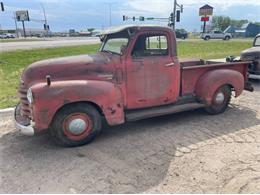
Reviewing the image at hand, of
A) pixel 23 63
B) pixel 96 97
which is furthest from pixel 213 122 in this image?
pixel 23 63

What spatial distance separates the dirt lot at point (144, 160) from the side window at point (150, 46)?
1394 mm

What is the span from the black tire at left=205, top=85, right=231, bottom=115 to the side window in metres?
1.59

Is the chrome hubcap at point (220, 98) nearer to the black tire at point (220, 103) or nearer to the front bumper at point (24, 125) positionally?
the black tire at point (220, 103)

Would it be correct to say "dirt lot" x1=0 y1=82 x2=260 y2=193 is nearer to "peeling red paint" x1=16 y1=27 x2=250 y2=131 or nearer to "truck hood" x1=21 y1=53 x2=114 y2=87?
"peeling red paint" x1=16 y1=27 x2=250 y2=131

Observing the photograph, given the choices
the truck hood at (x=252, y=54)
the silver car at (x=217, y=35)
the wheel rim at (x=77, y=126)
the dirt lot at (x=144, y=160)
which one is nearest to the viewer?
the dirt lot at (x=144, y=160)

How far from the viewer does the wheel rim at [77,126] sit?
398cm

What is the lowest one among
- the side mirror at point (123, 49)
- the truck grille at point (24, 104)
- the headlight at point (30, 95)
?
the truck grille at point (24, 104)

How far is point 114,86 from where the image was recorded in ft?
13.9

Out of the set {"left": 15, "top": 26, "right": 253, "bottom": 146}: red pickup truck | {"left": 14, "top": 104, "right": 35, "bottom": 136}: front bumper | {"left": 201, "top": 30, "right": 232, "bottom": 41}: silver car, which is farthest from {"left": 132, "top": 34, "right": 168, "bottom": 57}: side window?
{"left": 201, "top": 30, "right": 232, "bottom": 41}: silver car

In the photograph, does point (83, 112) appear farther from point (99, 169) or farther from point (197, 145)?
point (197, 145)

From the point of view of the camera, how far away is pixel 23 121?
158 inches

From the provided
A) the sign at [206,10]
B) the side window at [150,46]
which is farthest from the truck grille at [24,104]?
the sign at [206,10]

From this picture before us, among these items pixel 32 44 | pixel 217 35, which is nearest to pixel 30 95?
pixel 32 44

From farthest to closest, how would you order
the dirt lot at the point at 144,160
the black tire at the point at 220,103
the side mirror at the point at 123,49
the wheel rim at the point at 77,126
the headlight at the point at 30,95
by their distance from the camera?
1. the black tire at the point at 220,103
2. the side mirror at the point at 123,49
3. the wheel rim at the point at 77,126
4. the headlight at the point at 30,95
5. the dirt lot at the point at 144,160
